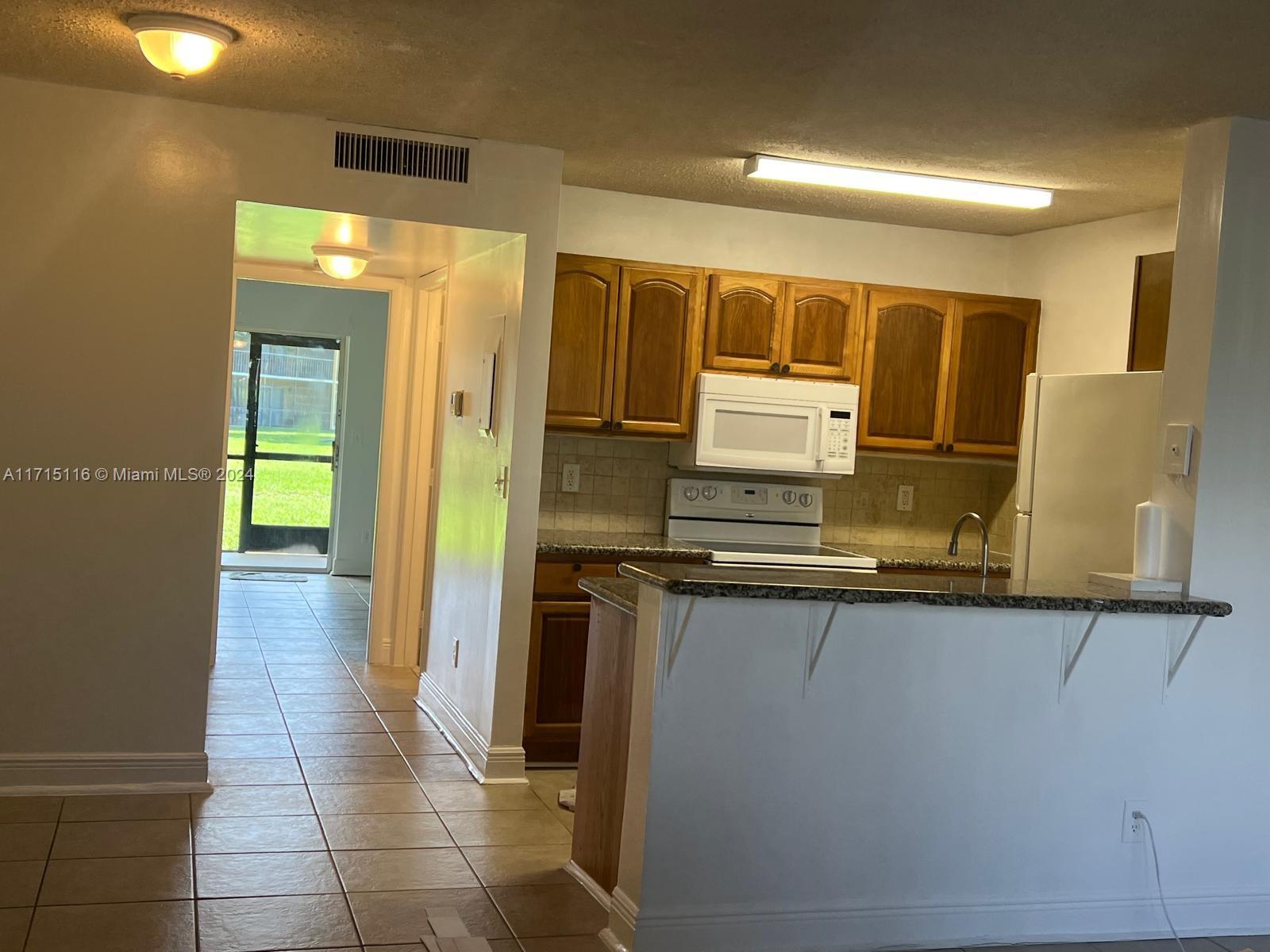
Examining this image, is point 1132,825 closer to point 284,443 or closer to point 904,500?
point 904,500

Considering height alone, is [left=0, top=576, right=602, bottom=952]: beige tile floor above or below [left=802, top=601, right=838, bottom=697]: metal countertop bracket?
below

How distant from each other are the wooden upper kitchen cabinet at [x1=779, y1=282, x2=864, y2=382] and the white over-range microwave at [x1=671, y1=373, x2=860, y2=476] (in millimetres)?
84

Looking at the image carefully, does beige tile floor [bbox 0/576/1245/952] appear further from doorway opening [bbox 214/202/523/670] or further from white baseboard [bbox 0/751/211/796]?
doorway opening [bbox 214/202/523/670]

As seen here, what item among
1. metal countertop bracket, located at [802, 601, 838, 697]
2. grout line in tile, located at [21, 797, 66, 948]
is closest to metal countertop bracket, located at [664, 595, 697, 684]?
metal countertop bracket, located at [802, 601, 838, 697]

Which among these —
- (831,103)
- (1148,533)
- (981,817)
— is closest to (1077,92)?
(831,103)

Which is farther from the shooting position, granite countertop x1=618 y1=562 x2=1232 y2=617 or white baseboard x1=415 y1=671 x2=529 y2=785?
white baseboard x1=415 y1=671 x2=529 y2=785

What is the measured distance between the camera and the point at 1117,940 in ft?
11.2

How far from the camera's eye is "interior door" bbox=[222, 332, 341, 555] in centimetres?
995

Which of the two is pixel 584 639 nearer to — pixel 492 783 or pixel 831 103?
pixel 492 783

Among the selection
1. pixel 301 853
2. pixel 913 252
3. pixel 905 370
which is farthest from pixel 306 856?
pixel 913 252

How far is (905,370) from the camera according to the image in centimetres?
554

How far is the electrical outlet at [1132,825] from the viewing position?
346 centimetres

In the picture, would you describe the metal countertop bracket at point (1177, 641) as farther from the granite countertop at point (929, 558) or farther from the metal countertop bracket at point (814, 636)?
the granite countertop at point (929, 558)

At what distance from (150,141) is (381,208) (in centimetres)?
79
